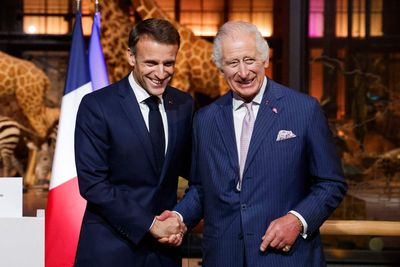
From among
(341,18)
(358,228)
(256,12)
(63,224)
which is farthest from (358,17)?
(63,224)

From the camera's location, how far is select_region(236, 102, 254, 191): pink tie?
303cm

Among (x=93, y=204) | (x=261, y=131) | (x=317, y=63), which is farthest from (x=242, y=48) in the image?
(x=317, y=63)

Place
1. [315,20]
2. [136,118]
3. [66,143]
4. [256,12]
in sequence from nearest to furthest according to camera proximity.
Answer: [136,118], [66,143], [315,20], [256,12]

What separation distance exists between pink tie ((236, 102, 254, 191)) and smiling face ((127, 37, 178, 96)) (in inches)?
12.6

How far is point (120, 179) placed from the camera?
325 cm

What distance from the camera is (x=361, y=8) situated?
6305mm

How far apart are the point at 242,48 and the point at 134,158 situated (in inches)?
22.7

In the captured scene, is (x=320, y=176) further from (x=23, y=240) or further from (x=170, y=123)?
(x=23, y=240)

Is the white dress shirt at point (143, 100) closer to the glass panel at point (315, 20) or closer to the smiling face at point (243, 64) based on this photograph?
the smiling face at point (243, 64)

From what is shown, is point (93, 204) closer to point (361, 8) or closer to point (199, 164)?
point (199, 164)

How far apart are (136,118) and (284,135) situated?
571mm

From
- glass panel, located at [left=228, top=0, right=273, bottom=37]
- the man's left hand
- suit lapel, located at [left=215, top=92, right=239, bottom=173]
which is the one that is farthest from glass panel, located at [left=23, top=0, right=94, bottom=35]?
the man's left hand

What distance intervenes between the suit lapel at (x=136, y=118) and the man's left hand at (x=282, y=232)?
0.53 m

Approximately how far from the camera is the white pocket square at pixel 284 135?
3.01 meters
